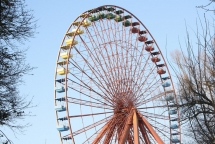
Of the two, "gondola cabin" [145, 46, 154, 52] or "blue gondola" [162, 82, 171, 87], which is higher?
"gondola cabin" [145, 46, 154, 52]

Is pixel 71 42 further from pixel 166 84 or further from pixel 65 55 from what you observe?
pixel 166 84

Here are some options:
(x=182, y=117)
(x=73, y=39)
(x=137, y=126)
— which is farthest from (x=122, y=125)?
(x=182, y=117)

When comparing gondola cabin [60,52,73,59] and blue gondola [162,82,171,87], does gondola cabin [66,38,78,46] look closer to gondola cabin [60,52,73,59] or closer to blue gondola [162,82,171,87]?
gondola cabin [60,52,73,59]

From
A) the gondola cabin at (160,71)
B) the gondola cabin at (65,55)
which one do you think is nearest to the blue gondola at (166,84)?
the gondola cabin at (160,71)

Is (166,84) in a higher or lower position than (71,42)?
lower

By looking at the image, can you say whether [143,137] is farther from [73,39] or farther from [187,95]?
[187,95]

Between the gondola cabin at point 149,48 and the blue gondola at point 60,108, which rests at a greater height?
the gondola cabin at point 149,48

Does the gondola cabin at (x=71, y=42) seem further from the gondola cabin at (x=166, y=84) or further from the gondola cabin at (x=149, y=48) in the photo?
the gondola cabin at (x=166, y=84)

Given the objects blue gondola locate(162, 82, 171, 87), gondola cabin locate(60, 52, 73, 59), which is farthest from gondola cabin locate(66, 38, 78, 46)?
blue gondola locate(162, 82, 171, 87)

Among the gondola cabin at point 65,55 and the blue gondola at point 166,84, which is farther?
the blue gondola at point 166,84

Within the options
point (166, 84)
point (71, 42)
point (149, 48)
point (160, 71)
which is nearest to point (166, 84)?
point (166, 84)

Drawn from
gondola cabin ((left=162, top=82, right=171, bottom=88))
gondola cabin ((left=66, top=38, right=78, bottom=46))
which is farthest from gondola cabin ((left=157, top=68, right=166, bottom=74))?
gondola cabin ((left=66, top=38, right=78, bottom=46))

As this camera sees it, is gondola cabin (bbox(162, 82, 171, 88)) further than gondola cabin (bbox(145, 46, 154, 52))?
No

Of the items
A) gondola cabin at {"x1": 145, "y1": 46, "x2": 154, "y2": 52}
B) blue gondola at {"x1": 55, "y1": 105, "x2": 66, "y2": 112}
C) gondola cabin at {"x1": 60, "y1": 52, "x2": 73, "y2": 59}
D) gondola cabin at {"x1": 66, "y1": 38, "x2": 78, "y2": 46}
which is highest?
gondola cabin at {"x1": 66, "y1": 38, "x2": 78, "y2": 46}
